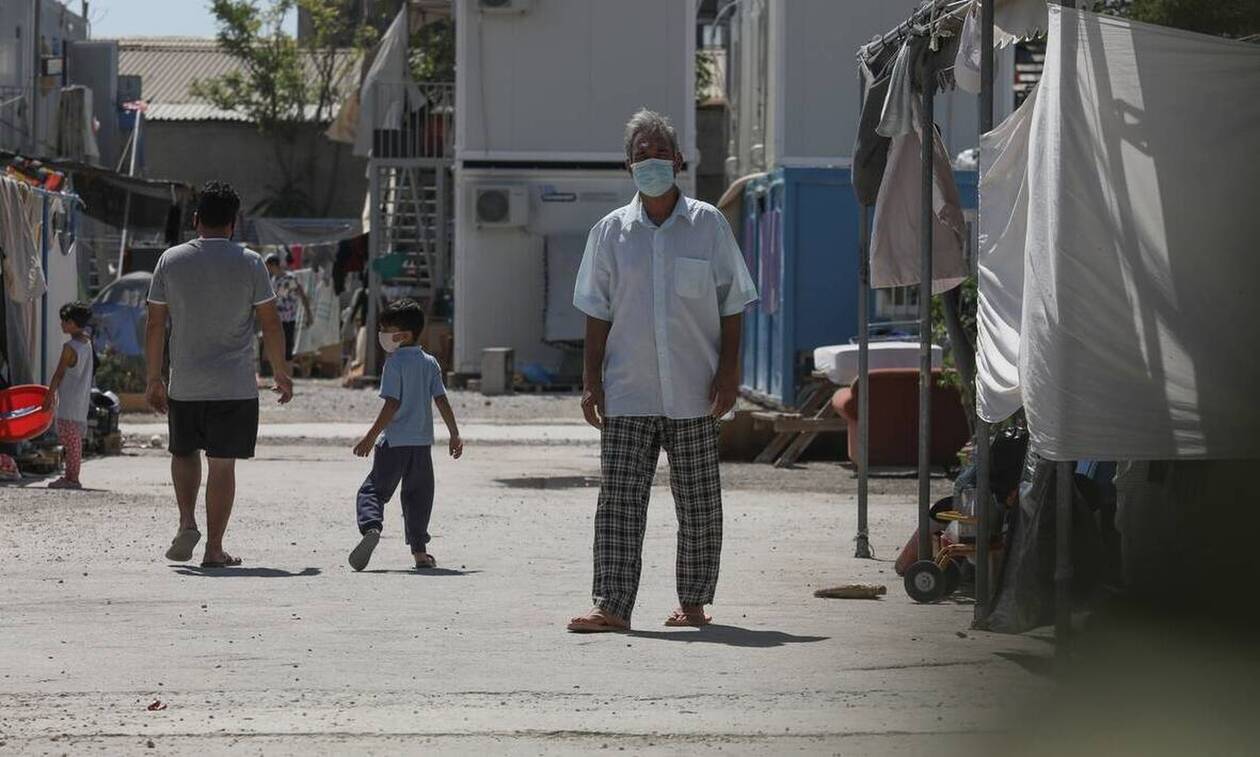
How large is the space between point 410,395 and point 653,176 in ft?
10.3

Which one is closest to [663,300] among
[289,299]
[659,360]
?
[659,360]

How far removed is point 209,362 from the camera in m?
10.7

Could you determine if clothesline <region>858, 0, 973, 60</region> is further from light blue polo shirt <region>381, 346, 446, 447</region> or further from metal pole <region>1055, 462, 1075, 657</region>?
light blue polo shirt <region>381, 346, 446, 447</region>

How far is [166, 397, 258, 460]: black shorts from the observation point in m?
10.7

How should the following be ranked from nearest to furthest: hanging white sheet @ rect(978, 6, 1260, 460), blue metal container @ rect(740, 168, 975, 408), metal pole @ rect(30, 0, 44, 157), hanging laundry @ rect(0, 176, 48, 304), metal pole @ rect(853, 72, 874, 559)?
hanging white sheet @ rect(978, 6, 1260, 460) < metal pole @ rect(853, 72, 874, 559) < hanging laundry @ rect(0, 176, 48, 304) < blue metal container @ rect(740, 168, 975, 408) < metal pole @ rect(30, 0, 44, 157)

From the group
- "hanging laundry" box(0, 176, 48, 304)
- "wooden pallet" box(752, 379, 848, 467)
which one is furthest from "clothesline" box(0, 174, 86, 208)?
"wooden pallet" box(752, 379, 848, 467)

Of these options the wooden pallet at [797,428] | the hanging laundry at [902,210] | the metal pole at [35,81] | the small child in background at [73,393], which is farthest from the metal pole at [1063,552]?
the metal pole at [35,81]

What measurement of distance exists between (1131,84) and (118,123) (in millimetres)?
34199

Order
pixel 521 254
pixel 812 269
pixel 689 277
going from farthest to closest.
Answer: pixel 521 254 → pixel 812 269 → pixel 689 277

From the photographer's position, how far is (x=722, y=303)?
8.48m

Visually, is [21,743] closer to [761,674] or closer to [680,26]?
[761,674]

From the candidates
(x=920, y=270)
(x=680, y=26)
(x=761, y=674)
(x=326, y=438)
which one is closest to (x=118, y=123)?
(x=680, y=26)

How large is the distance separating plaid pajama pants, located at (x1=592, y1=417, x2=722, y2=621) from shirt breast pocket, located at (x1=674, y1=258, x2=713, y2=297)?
1.70 ft

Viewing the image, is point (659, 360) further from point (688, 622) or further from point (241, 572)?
point (241, 572)
